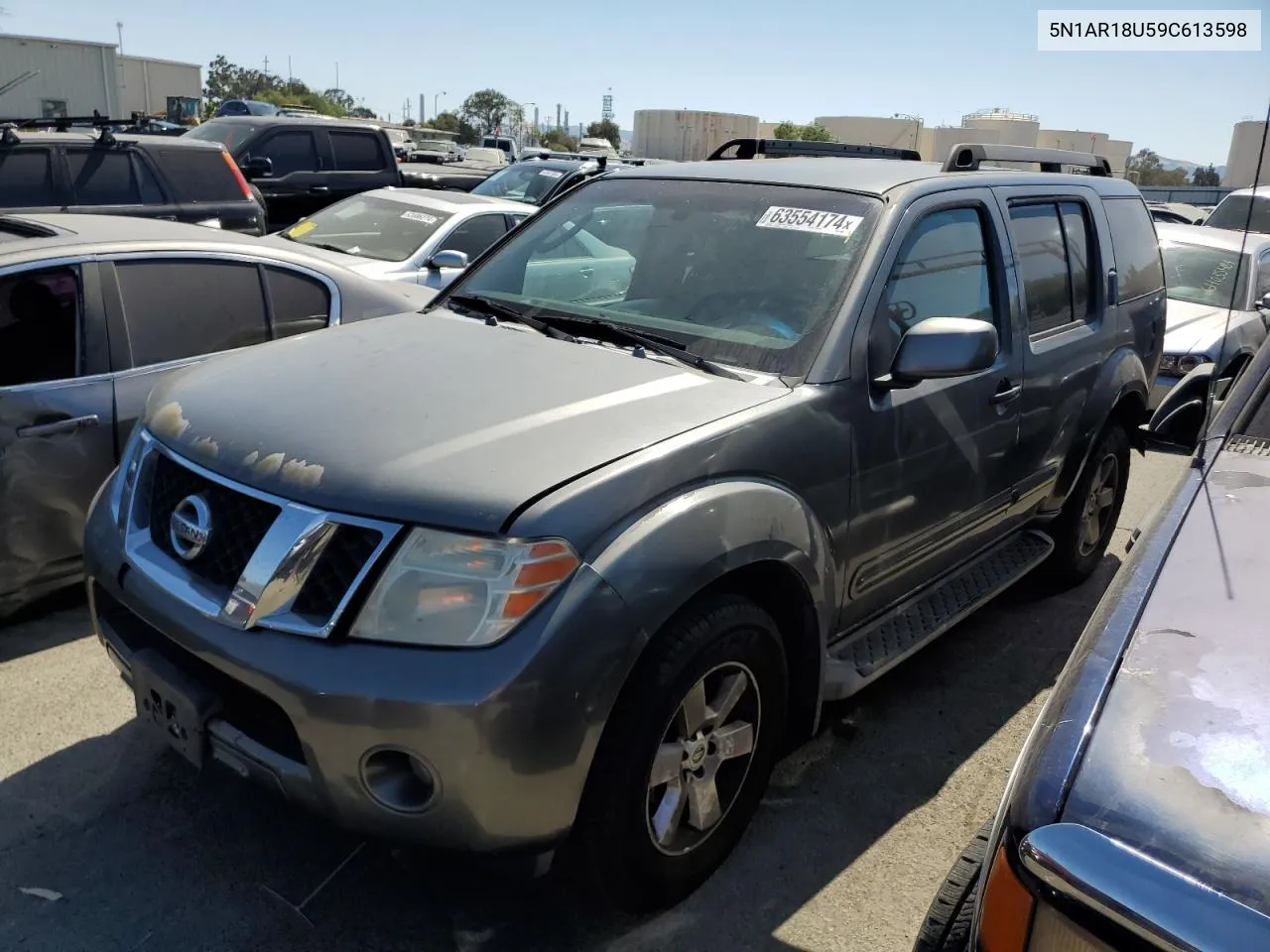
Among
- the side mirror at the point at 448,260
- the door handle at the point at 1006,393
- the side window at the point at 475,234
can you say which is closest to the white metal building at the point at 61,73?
the side window at the point at 475,234

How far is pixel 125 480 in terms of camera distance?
2863 millimetres

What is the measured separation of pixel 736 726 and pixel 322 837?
1.21m

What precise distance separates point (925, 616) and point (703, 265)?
1416mm

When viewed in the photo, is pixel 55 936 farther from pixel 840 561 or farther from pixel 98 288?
pixel 98 288

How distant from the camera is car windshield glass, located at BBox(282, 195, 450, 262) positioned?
7918 mm

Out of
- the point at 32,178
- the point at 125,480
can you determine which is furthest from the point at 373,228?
the point at 125,480

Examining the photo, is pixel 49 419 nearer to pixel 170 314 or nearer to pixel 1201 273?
pixel 170 314

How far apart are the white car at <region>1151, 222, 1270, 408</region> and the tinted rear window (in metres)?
7.64

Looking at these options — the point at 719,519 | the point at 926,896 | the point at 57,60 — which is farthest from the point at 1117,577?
the point at 57,60

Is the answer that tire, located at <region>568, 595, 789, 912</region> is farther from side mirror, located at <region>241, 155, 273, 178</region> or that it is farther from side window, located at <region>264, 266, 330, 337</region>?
side mirror, located at <region>241, 155, 273, 178</region>

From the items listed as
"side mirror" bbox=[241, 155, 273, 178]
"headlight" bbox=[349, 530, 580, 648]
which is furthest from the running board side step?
"side mirror" bbox=[241, 155, 273, 178]

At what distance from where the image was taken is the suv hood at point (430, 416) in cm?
228

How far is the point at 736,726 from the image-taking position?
8.90 ft

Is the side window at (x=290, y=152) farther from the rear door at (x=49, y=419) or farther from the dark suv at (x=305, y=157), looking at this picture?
Answer: the rear door at (x=49, y=419)
